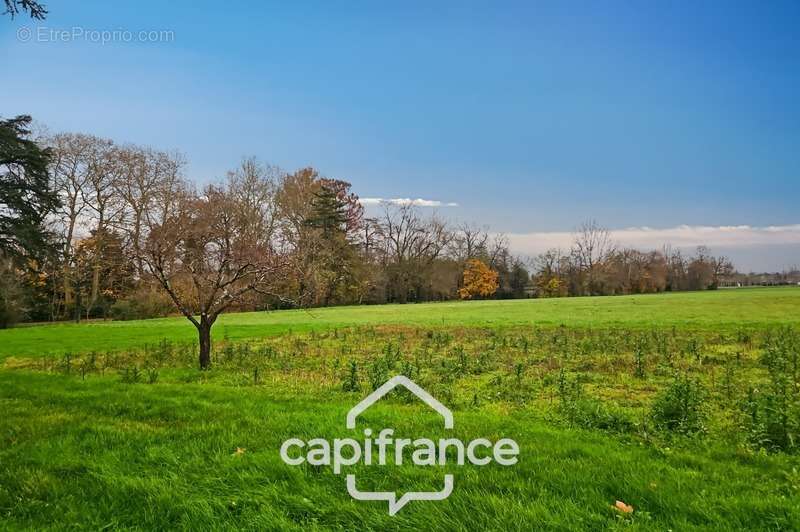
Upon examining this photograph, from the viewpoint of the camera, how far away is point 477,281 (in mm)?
73875

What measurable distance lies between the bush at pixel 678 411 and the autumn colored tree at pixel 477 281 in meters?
67.0

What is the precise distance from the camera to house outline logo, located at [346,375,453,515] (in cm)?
411

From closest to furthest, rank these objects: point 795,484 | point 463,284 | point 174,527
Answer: point 174,527
point 795,484
point 463,284

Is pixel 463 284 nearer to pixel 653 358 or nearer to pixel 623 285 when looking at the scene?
pixel 623 285

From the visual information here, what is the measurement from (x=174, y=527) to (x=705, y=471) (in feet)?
16.1

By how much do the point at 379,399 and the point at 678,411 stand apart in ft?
14.7

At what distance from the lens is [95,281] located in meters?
39.3

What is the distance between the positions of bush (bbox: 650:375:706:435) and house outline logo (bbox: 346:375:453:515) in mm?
2876

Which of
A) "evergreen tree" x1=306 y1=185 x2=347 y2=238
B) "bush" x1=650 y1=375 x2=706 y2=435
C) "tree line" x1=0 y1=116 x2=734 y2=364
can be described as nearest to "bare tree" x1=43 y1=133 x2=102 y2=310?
"tree line" x1=0 y1=116 x2=734 y2=364

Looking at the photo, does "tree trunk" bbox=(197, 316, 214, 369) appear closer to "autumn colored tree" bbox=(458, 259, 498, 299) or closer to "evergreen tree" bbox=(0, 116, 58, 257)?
"evergreen tree" bbox=(0, 116, 58, 257)

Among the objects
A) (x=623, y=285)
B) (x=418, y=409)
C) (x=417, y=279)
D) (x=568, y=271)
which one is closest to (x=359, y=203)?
(x=417, y=279)

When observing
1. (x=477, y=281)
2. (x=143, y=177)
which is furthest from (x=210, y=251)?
(x=477, y=281)

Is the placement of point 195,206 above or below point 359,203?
below

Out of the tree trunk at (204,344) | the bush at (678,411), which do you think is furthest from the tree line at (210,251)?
the bush at (678,411)
